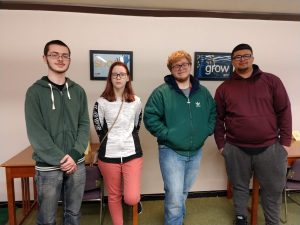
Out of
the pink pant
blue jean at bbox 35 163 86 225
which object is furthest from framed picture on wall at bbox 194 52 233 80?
blue jean at bbox 35 163 86 225

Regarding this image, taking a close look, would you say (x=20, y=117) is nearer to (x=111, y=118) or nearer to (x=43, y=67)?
(x=43, y=67)

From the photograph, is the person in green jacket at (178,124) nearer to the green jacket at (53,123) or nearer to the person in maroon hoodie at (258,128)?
the person in maroon hoodie at (258,128)

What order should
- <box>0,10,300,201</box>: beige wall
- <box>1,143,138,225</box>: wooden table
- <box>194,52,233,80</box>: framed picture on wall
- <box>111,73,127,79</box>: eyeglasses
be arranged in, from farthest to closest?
<box>194,52,233,80</box>: framed picture on wall → <box>0,10,300,201</box>: beige wall → <box>1,143,138,225</box>: wooden table → <box>111,73,127,79</box>: eyeglasses

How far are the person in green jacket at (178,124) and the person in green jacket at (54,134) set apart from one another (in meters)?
Result: 0.62

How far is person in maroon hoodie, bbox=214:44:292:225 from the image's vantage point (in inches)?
78.4

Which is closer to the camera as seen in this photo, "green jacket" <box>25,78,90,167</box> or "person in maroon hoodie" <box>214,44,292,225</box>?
"green jacket" <box>25,78,90,167</box>

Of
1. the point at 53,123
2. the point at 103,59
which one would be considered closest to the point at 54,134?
the point at 53,123

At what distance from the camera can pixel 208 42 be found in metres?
2.84

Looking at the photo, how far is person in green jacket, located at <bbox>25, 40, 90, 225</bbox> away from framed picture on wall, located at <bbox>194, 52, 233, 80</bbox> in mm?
1599

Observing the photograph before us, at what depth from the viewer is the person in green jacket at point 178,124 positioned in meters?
1.93

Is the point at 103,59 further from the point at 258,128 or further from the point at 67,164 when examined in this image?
the point at 258,128

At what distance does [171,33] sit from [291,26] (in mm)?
1445

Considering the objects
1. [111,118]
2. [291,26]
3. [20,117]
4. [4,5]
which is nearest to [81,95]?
[111,118]

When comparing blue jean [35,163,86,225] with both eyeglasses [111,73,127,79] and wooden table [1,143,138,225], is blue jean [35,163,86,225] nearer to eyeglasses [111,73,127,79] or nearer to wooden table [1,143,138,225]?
wooden table [1,143,138,225]
